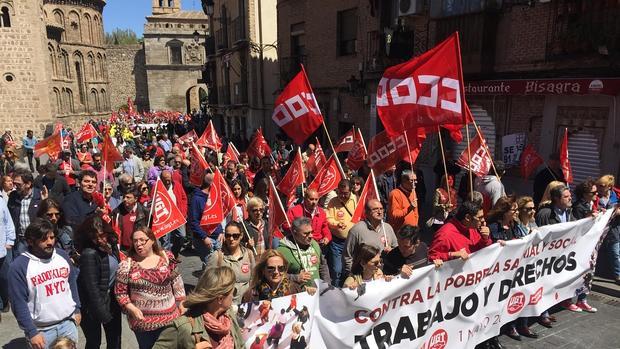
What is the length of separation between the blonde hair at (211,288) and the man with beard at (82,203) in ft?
11.5

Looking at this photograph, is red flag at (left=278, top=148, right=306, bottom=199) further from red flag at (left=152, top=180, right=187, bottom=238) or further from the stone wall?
the stone wall

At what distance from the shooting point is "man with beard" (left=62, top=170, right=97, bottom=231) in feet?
17.6

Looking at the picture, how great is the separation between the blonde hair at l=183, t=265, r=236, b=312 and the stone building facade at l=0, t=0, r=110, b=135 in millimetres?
29451

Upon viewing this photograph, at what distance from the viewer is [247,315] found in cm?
323

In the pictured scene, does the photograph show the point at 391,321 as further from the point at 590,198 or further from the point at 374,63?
the point at 374,63

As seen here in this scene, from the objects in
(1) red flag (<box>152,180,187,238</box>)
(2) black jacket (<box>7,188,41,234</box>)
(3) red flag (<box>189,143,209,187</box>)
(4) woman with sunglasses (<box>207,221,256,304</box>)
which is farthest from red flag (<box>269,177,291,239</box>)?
(2) black jacket (<box>7,188,41,234</box>)

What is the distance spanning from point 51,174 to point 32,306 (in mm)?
4605

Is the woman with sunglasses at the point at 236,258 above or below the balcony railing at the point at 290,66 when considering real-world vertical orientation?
below

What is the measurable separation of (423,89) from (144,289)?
12.1ft

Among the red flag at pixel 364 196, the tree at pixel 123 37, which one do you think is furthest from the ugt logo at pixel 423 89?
the tree at pixel 123 37

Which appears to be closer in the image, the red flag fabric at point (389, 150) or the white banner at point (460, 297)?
the white banner at point (460, 297)

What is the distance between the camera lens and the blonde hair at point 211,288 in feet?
8.29

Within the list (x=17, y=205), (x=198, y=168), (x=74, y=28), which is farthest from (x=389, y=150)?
(x=74, y=28)

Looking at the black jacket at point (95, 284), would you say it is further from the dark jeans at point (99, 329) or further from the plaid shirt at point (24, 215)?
the plaid shirt at point (24, 215)
